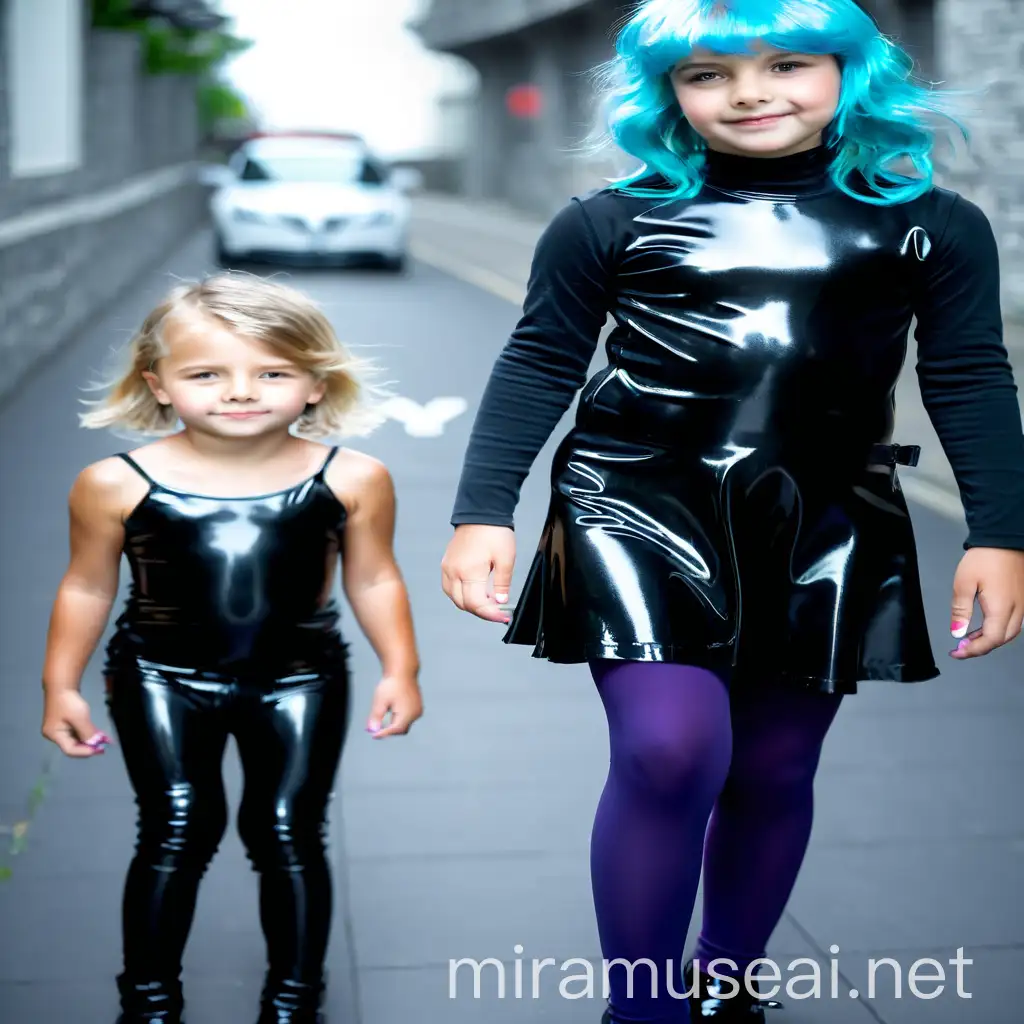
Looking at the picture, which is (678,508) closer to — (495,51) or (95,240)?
(95,240)

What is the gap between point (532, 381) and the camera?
2676 mm

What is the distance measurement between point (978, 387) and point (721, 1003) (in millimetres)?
1046

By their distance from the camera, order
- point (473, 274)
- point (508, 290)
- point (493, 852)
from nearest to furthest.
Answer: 1. point (493, 852)
2. point (508, 290)
3. point (473, 274)

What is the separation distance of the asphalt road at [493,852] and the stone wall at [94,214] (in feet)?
17.5

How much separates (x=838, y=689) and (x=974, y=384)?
18.3 inches

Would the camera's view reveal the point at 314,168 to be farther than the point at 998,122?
Yes

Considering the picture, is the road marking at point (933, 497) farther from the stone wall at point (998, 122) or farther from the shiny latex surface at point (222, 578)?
the stone wall at point (998, 122)

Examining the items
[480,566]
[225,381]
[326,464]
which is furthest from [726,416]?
[225,381]

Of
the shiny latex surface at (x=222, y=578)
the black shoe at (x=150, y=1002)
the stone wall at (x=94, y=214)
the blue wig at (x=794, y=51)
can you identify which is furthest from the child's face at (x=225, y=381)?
the stone wall at (x=94, y=214)

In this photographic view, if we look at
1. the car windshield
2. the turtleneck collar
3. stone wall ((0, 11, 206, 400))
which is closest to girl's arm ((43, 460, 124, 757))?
the turtleneck collar

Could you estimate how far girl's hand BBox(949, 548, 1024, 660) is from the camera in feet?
8.68

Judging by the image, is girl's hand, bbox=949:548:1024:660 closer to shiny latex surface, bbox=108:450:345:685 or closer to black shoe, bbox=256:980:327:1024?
shiny latex surface, bbox=108:450:345:685

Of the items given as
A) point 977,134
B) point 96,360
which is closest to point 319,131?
point 977,134

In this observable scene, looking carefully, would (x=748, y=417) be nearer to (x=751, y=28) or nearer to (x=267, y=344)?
(x=751, y=28)
